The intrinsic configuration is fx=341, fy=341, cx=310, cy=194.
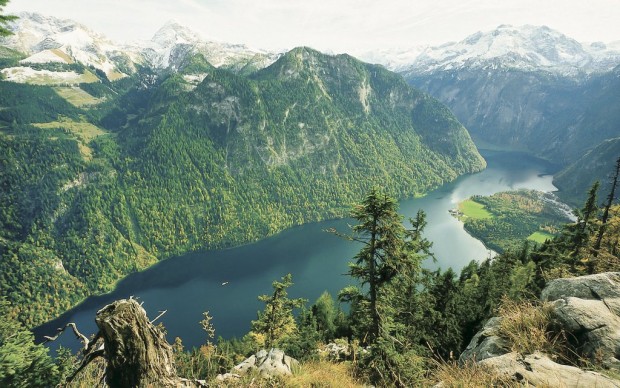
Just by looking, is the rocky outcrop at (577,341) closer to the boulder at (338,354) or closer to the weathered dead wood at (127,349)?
the weathered dead wood at (127,349)

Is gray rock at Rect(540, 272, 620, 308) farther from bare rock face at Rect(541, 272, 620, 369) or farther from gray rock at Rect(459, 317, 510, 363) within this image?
gray rock at Rect(459, 317, 510, 363)

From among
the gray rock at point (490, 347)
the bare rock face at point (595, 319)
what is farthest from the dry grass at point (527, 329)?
the bare rock face at point (595, 319)

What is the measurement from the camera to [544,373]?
7.34 meters

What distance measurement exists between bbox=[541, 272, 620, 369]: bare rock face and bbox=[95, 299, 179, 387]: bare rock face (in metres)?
9.77

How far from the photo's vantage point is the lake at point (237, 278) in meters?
110

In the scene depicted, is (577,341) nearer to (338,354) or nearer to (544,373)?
(544,373)

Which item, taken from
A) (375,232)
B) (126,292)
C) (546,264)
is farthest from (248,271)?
(375,232)

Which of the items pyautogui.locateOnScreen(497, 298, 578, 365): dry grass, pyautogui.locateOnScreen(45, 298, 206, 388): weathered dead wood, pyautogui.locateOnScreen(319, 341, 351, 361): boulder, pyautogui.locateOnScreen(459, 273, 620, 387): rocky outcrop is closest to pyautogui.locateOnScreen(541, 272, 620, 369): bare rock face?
pyautogui.locateOnScreen(459, 273, 620, 387): rocky outcrop

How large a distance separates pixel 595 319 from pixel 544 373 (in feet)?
10.4

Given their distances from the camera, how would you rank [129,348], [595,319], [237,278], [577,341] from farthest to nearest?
1. [237,278]
2. [595,319]
3. [577,341]
4. [129,348]

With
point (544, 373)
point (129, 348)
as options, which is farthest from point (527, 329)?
point (129, 348)

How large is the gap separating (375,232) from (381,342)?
540cm

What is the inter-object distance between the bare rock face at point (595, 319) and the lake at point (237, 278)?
98.9 metres

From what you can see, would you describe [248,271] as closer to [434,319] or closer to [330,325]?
[330,325]
